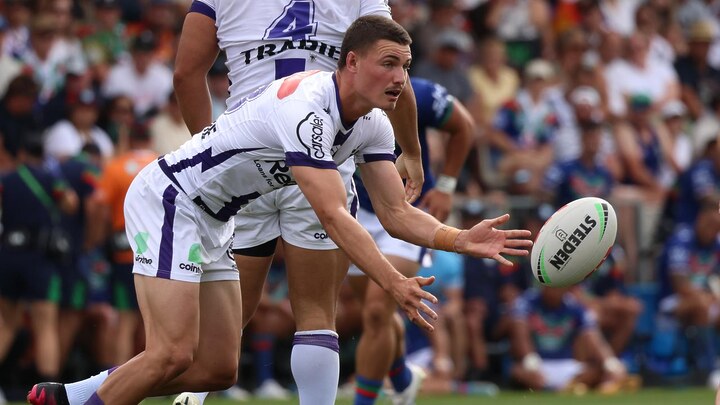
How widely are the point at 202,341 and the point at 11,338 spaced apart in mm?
5522

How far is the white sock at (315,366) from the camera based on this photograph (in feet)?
23.0

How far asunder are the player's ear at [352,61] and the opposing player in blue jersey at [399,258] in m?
2.78

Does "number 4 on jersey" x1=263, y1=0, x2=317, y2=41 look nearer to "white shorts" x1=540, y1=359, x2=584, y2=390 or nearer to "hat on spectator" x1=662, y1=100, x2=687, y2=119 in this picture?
"white shorts" x1=540, y1=359, x2=584, y2=390

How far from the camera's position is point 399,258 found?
363 inches

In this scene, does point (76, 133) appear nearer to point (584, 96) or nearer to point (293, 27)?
point (293, 27)

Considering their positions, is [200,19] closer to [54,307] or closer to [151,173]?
[151,173]

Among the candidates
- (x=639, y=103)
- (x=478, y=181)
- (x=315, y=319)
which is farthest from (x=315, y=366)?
(x=639, y=103)

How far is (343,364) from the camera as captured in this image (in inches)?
523

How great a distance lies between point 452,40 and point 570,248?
848 centimetres

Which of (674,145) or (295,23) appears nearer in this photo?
(295,23)

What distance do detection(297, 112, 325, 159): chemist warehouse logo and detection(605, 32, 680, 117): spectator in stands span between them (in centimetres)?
1120

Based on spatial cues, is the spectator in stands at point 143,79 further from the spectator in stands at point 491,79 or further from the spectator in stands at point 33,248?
the spectator in stands at point 491,79

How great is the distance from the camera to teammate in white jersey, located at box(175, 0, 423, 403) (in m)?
7.12

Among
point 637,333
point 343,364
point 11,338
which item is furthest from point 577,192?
point 11,338
